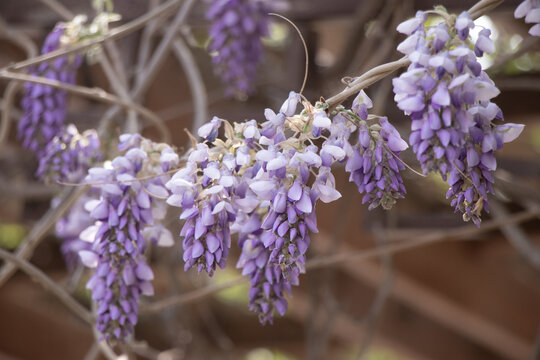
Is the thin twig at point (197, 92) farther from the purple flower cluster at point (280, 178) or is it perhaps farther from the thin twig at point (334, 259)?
the purple flower cluster at point (280, 178)

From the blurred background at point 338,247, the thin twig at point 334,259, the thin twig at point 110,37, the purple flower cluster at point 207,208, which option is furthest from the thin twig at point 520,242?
the purple flower cluster at point 207,208

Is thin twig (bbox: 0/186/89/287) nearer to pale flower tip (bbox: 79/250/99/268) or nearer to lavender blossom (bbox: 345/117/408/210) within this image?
pale flower tip (bbox: 79/250/99/268)

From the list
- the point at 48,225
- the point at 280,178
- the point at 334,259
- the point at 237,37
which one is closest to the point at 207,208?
the point at 280,178

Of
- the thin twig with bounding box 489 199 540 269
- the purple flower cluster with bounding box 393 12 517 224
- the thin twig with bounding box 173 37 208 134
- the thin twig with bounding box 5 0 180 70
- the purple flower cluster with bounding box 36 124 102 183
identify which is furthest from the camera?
the thin twig with bounding box 489 199 540 269

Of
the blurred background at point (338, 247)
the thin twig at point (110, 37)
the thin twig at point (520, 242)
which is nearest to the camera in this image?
the thin twig at point (110, 37)

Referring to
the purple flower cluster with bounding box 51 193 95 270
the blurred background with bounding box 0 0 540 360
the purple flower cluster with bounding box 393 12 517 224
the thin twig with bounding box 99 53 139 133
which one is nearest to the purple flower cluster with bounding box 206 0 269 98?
the blurred background with bounding box 0 0 540 360

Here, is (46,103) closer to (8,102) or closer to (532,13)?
(8,102)
